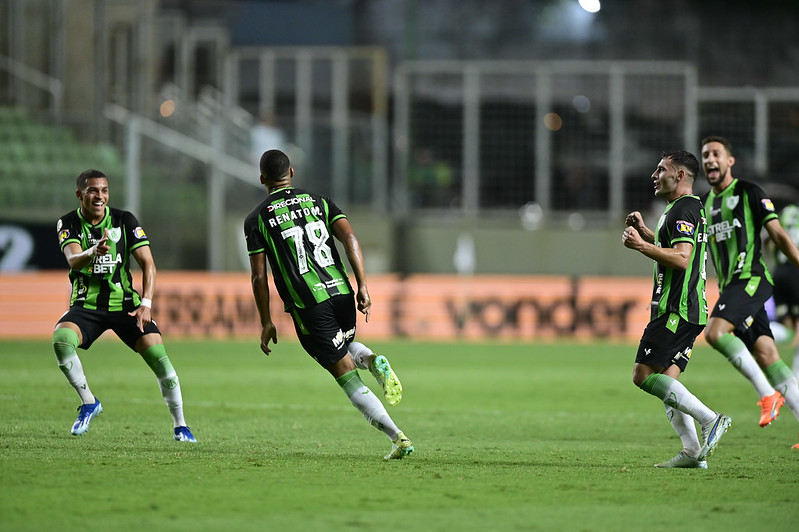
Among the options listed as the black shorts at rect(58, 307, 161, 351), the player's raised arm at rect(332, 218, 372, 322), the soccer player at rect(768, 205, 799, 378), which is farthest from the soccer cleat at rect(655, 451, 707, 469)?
the soccer player at rect(768, 205, 799, 378)

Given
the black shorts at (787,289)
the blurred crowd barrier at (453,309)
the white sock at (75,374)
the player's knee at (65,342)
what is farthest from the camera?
the blurred crowd barrier at (453,309)

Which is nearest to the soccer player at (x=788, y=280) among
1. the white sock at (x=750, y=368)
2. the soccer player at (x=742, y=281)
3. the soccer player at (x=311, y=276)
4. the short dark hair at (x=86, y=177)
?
the soccer player at (x=742, y=281)

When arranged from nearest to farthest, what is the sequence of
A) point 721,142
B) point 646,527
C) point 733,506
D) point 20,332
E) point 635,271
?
point 646,527
point 733,506
point 721,142
point 20,332
point 635,271

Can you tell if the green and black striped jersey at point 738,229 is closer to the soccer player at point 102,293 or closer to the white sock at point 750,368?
the white sock at point 750,368

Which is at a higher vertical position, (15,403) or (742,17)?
A: (742,17)

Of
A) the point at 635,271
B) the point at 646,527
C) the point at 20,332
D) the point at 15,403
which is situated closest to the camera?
the point at 646,527

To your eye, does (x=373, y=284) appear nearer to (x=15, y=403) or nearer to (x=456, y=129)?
(x=456, y=129)

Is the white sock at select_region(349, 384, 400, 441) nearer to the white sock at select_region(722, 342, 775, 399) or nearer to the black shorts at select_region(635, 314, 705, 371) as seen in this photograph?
the black shorts at select_region(635, 314, 705, 371)

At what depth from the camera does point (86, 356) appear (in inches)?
715

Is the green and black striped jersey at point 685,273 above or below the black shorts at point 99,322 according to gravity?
above

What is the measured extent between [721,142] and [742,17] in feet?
74.6

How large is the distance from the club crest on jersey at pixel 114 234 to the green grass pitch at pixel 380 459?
1559 millimetres

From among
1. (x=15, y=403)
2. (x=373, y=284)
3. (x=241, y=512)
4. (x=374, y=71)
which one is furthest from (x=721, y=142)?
(x=374, y=71)

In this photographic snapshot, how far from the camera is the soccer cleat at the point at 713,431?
7.95 meters
